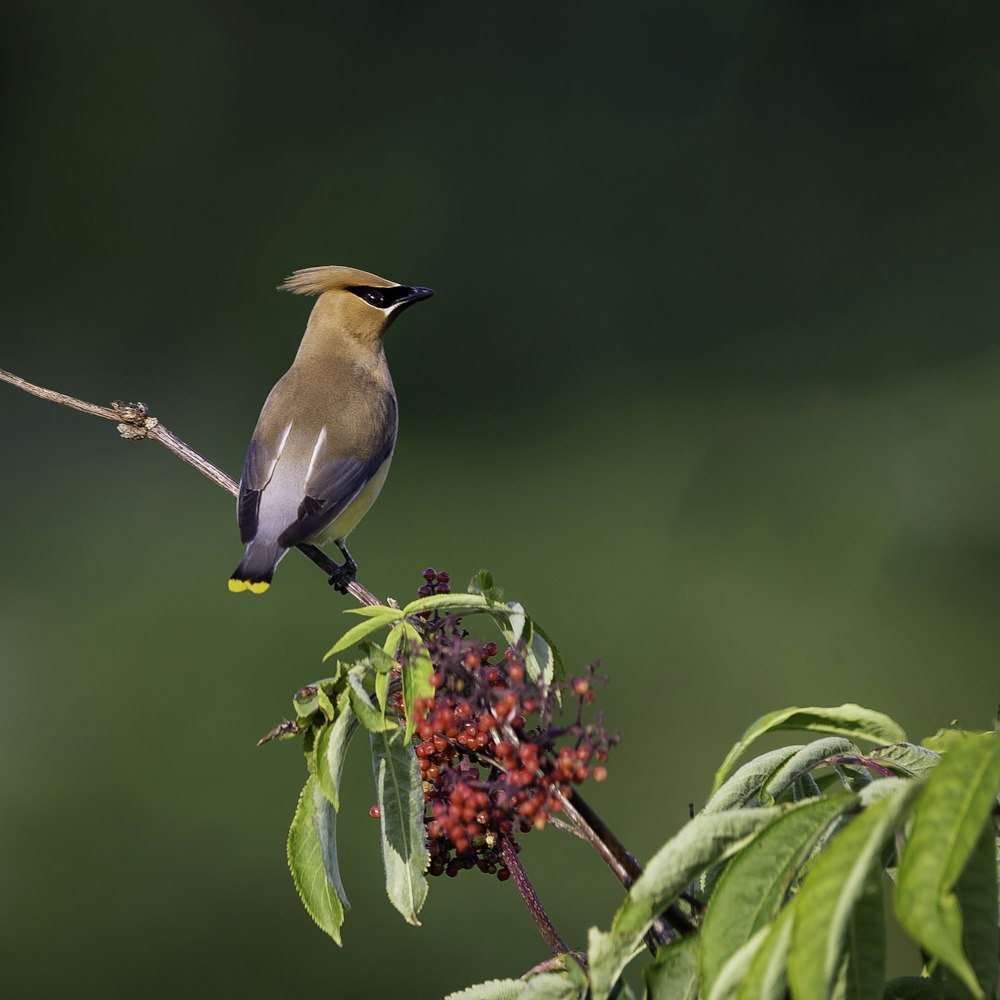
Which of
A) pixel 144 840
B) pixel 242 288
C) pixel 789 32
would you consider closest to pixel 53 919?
pixel 144 840

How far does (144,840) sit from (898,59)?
7.55 meters

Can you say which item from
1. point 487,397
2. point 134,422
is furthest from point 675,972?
point 487,397

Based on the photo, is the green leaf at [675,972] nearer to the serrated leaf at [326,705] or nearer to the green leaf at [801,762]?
the green leaf at [801,762]

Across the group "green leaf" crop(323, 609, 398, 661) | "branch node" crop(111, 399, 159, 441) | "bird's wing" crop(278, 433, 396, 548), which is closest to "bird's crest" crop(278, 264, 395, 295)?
"bird's wing" crop(278, 433, 396, 548)

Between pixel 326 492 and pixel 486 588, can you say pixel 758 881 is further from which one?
pixel 326 492

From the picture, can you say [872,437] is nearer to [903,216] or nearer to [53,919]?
[903,216]

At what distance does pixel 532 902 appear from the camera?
116cm

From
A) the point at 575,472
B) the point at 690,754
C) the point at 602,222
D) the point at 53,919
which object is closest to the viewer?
the point at 53,919

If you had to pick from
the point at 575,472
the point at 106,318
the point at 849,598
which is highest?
the point at 106,318

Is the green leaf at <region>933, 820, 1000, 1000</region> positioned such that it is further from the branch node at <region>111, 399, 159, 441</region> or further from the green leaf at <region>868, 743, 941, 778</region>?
the branch node at <region>111, 399, 159, 441</region>

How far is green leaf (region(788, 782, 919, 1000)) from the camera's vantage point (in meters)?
0.80

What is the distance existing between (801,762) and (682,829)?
0.25m

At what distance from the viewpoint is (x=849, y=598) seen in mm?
7289

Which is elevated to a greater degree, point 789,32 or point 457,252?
point 789,32
